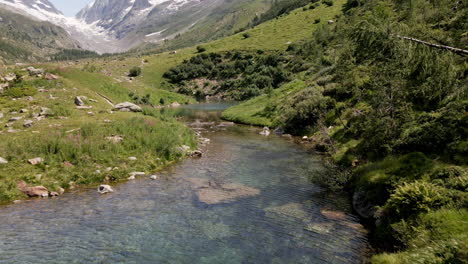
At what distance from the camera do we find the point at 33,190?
20.4m

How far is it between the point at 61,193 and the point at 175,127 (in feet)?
59.2

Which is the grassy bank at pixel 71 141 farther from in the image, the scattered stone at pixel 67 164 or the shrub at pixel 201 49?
the shrub at pixel 201 49

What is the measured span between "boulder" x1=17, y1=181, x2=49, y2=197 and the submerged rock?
10.4 meters

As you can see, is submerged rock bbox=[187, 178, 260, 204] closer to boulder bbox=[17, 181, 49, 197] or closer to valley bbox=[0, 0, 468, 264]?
valley bbox=[0, 0, 468, 264]

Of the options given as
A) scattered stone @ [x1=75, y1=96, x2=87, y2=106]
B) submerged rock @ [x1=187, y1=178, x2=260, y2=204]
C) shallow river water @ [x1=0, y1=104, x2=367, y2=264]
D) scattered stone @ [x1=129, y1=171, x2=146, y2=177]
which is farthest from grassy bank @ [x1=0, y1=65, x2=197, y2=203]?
submerged rock @ [x1=187, y1=178, x2=260, y2=204]

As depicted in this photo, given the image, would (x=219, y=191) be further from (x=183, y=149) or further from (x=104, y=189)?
(x=183, y=149)

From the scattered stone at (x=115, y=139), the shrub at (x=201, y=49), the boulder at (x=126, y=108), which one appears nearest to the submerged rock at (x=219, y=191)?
the scattered stone at (x=115, y=139)

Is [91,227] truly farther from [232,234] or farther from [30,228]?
[232,234]

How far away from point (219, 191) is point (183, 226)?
579 cm

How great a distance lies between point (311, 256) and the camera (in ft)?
44.2

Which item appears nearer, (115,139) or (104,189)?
(104,189)

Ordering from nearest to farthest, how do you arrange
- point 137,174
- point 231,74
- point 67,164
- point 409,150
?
point 409,150, point 67,164, point 137,174, point 231,74

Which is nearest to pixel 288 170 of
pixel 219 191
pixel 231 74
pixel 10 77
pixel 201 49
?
pixel 219 191

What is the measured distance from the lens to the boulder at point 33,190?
20.2 m
